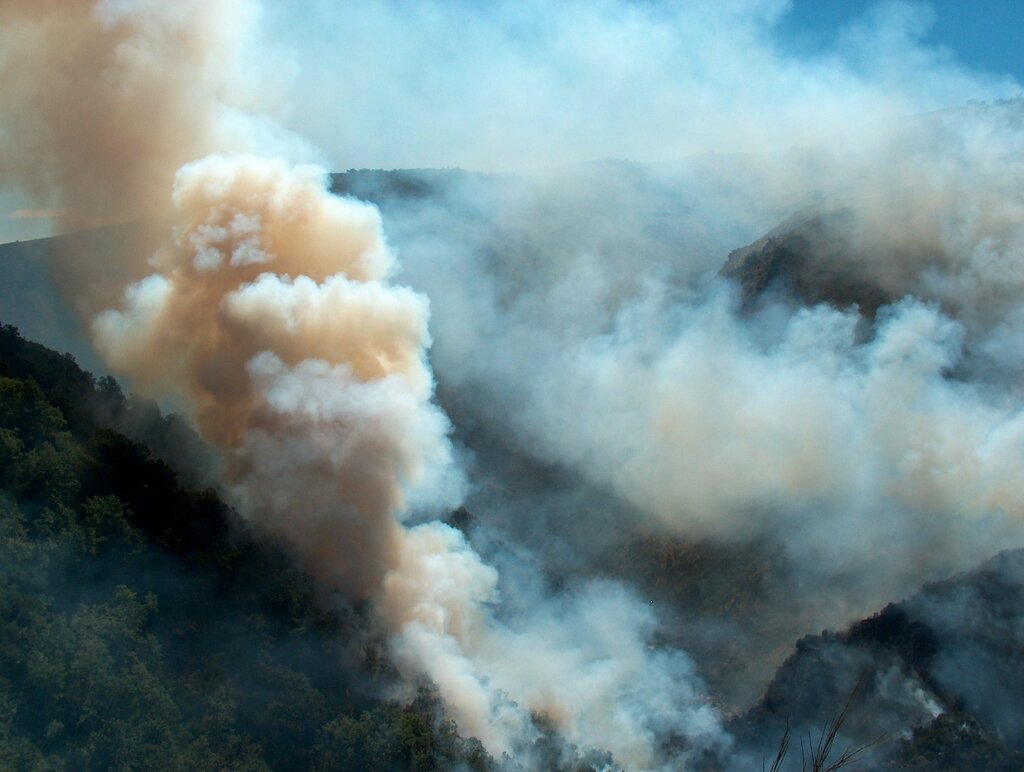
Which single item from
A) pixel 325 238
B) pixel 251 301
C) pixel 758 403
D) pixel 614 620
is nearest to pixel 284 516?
pixel 251 301

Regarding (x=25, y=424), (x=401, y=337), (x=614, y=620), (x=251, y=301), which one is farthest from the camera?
(x=614, y=620)

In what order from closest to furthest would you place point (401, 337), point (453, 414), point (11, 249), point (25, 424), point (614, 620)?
point (25, 424)
point (401, 337)
point (614, 620)
point (11, 249)
point (453, 414)

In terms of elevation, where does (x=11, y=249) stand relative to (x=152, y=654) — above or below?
above

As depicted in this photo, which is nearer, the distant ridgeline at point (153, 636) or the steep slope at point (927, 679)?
the distant ridgeline at point (153, 636)

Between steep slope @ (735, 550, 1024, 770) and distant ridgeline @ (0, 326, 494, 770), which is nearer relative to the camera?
A: distant ridgeline @ (0, 326, 494, 770)

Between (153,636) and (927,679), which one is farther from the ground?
(153,636)

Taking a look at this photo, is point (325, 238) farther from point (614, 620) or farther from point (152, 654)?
point (614, 620)

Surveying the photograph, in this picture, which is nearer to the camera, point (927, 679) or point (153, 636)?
point (153, 636)

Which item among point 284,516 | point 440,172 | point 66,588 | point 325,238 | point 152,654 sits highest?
point 440,172
